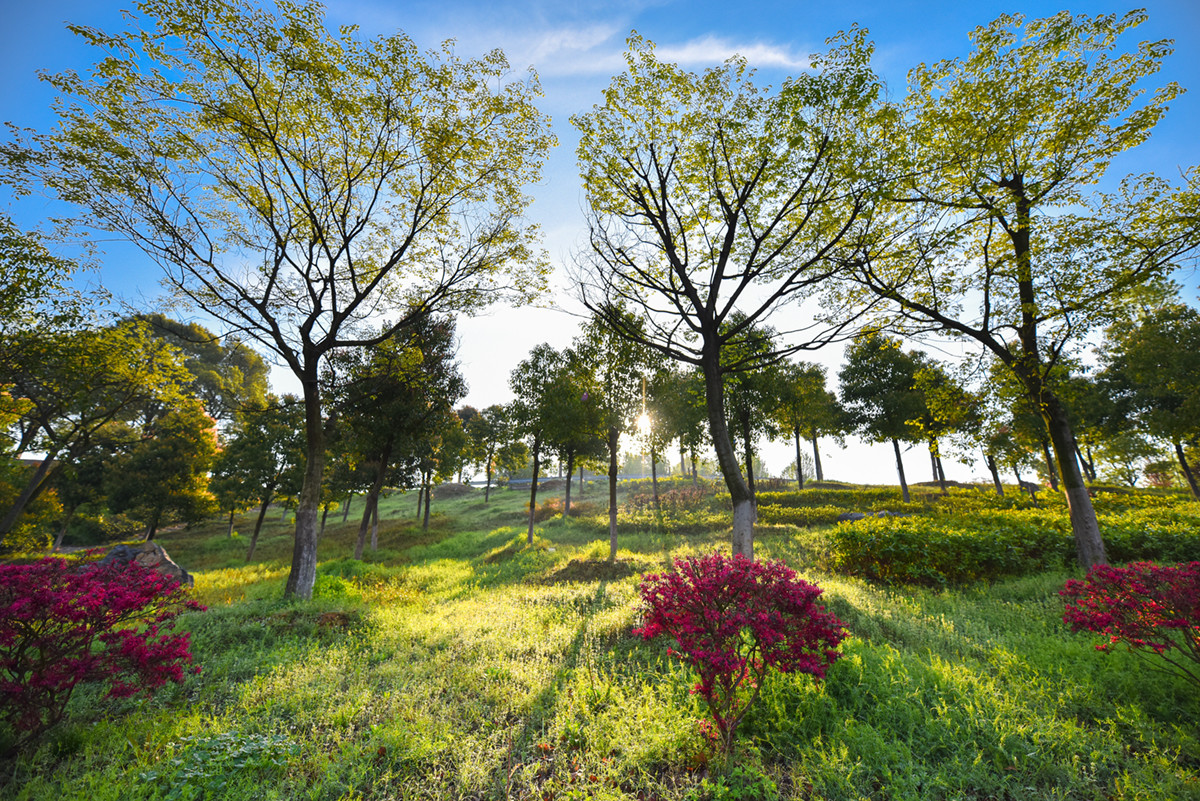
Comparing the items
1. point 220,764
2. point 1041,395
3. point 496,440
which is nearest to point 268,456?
point 496,440

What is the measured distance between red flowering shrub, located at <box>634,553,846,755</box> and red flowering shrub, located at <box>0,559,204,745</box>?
5.36 m

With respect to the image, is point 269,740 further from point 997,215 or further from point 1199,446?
point 1199,446

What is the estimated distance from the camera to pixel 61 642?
13.3 ft

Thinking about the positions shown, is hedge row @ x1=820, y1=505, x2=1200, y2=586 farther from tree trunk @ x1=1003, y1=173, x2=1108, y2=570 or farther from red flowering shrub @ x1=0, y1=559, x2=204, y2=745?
red flowering shrub @ x1=0, y1=559, x2=204, y2=745

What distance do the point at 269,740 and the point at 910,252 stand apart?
13900mm

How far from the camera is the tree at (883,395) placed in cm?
2666

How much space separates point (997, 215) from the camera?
31.2 ft

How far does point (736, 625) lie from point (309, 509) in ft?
32.7

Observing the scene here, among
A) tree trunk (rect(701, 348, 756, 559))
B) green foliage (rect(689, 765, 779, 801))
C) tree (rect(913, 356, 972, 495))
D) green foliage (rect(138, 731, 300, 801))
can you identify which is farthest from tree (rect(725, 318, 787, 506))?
green foliage (rect(138, 731, 300, 801))

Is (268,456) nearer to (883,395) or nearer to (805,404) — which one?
(805,404)

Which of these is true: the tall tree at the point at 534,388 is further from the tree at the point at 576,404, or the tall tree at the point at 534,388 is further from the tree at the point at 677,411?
the tree at the point at 677,411

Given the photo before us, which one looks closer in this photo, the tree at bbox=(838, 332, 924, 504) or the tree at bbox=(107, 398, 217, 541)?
the tree at bbox=(107, 398, 217, 541)

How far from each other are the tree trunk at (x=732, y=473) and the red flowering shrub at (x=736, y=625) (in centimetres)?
327

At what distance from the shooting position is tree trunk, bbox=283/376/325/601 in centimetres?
944
